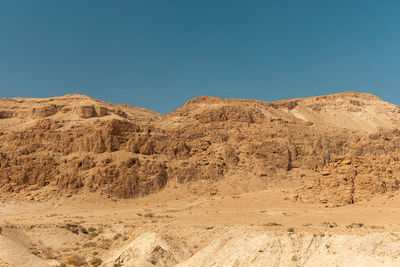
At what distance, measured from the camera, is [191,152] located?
1651 inches

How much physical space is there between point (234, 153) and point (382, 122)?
38328 mm

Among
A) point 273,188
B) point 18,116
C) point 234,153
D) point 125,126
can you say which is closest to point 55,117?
point 18,116

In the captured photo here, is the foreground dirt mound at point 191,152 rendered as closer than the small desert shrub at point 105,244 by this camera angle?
No

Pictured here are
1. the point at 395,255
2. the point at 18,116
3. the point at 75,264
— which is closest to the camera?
the point at 395,255

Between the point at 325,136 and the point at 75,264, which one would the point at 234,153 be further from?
the point at 75,264

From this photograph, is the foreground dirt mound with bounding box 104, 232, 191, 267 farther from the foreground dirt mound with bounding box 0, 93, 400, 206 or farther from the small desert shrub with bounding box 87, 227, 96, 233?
the foreground dirt mound with bounding box 0, 93, 400, 206

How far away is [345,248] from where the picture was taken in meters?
10.5

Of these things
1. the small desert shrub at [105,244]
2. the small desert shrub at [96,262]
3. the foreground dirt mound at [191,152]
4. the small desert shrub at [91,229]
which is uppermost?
the foreground dirt mound at [191,152]

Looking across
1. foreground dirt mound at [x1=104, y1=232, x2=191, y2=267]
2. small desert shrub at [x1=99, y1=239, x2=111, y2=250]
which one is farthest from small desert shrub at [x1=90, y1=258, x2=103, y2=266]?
small desert shrub at [x1=99, y1=239, x2=111, y2=250]

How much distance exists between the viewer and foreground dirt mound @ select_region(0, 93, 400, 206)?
26.5m

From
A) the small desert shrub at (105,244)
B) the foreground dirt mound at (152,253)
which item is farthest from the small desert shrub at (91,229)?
the foreground dirt mound at (152,253)

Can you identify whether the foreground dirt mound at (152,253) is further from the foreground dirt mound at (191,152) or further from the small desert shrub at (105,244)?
the foreground dirt mound at (191,152)

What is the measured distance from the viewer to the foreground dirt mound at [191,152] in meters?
26.5

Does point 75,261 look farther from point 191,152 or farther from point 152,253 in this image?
point 191,152
